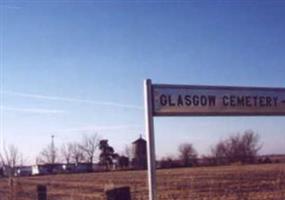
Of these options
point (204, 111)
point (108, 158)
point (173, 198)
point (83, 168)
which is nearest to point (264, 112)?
point (204, 111)

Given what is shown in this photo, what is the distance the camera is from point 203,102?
769 cm

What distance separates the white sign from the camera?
7.47 meters

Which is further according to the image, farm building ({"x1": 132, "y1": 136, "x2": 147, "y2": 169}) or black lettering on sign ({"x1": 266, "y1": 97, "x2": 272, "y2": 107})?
farm building ({"x1": 132, "y1": 136, "x2": 147, "y2": 169})

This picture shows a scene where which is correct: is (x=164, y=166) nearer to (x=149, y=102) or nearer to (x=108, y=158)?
(x=108, y=158)

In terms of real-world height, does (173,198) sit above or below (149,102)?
below

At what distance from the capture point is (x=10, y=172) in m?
16.0

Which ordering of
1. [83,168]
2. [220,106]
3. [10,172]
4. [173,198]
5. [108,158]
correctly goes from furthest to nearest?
[83,168] → [108,158] → [173,198] → [10,172] → [220,106]

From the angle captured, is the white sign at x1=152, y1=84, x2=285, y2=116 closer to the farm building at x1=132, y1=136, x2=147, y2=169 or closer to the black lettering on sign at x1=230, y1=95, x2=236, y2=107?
the black lettering on sign at x1=230, y1=95, x2=236, y2=107

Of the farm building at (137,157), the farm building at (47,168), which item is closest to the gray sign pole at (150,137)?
the farm building at (137,157)

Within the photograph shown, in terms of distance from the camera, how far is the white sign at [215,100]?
7473 millimetres

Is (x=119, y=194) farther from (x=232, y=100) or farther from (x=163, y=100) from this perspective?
(x=232, y=100)

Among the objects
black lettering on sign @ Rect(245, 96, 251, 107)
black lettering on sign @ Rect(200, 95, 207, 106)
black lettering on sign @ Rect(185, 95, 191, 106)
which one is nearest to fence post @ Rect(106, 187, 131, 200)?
black lettering on sign @ Rect(185, 95, 191, 106)

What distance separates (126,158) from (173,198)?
3517 inches

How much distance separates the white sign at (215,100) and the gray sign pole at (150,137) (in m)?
0.09
